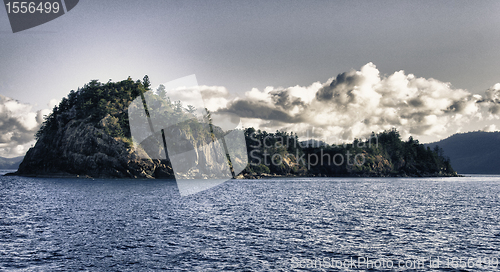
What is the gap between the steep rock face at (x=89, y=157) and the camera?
129250mm

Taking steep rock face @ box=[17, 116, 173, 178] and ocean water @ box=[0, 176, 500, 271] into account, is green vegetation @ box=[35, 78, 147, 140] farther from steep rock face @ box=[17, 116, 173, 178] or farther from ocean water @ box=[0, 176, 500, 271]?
ocean water @ box=[0, 176, 500, 271]

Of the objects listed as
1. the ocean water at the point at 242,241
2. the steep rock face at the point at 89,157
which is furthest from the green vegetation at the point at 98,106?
the ocean water at the point at 242,241

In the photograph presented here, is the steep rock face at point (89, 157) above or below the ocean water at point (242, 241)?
above

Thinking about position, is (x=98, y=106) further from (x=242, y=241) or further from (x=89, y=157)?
(x=242, y=241)

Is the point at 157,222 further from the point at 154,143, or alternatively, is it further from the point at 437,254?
the point at 154,143

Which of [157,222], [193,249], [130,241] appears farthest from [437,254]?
[157,222]

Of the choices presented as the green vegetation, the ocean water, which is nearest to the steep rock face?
the green vegetation

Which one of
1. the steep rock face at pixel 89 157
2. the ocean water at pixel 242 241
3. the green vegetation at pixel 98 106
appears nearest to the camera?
the ocean water at pixel 242 241

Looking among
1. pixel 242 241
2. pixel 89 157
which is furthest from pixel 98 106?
pixel 242 241

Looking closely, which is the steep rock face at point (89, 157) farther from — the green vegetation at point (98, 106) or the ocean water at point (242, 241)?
the ocean water at point (242, 241)

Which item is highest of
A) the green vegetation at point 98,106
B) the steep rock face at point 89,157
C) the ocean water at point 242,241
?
the green vegetation at point 98,106

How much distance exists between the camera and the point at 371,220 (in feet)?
119

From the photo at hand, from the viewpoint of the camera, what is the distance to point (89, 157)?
128m

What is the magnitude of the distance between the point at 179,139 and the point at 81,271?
464 ft
